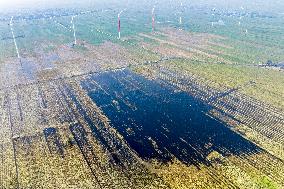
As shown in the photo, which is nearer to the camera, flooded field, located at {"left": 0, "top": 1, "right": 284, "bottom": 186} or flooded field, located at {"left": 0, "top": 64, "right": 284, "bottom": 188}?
flooded field, located at {"left": 0, "top": 64, "right": 284, "bottom": 188}

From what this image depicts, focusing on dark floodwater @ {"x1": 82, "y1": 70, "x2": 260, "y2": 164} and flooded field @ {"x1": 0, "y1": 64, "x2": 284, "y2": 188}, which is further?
dark floodwater @ {"x1": 82, "y1": 70, "x2": 260, "y2": 164}

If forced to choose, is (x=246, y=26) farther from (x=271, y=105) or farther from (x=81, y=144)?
(x=81, y=144)

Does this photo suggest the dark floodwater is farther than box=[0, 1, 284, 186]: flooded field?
Yes

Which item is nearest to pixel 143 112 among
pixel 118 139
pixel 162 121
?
pixel 162 121

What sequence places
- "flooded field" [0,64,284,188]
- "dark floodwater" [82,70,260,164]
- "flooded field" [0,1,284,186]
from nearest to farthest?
"flooded field" [0,64,284,188], "flooded field" [0,1,284,186], "dark floodwater" [82,70,260,164]

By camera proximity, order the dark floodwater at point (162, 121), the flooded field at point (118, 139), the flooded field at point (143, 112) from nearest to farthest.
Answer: the flooded field at point (118, 139) → the flooded field at point (143, 112) → the dark floodwater at point (162, 121)

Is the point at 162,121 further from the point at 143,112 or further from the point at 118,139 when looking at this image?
the point at 118,139

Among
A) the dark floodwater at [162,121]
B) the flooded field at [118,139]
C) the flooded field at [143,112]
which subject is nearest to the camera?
the flooded field at [118,139]

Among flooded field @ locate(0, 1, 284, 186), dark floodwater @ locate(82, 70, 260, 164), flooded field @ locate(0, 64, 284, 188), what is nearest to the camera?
flooded field @ locate(0, 64, 284, 188)

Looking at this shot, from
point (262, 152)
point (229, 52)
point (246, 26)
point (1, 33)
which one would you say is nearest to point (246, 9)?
point (246, 26)
